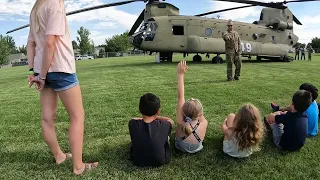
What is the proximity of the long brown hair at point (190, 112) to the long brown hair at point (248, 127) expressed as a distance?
51cm

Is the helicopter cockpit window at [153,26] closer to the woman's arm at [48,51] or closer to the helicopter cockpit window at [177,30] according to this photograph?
the helicopter cockpit window at [177,30]

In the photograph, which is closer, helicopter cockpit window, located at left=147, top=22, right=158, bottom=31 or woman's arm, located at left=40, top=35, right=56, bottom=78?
woman's arm, located at left=40, top=35, right=56, bottom=78

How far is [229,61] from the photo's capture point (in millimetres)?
9406

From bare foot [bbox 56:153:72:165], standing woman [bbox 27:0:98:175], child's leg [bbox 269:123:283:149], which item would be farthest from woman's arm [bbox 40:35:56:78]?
child's leg [bbox 269:123:283:149]

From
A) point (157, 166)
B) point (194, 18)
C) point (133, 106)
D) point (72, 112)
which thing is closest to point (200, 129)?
point (157, 166)

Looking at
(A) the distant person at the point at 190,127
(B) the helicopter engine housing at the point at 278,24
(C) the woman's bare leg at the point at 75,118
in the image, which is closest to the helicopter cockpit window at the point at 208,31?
(B) the helicopter engine housing at the point at 278,24

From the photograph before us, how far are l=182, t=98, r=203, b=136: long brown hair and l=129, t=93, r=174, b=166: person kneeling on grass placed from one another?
29 cm

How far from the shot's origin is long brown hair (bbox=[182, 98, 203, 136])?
361cm

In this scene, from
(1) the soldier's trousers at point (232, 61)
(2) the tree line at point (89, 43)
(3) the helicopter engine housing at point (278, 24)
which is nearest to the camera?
(1) the soldier's trousers at point (232, 61)

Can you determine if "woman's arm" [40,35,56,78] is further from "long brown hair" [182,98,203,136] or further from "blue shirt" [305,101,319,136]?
"blue shirt" [305,101,319,136]

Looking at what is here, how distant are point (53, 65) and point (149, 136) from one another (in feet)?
4.25

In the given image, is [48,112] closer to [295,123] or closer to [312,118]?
[295,123]

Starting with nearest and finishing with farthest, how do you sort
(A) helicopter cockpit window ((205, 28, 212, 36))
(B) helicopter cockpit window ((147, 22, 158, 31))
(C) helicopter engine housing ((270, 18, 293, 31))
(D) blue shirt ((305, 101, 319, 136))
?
1. (D) blue shirt ((305, 101, 319, 136))
2. (B) helicopter cockpit window ((147, 22, 158, 31))
3. (A) helicopter cockpit window ((205, 28, 212, 36))
4. (C) helicopter engine housing ((270, 18, 293, 31))

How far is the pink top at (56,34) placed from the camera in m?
2.82
